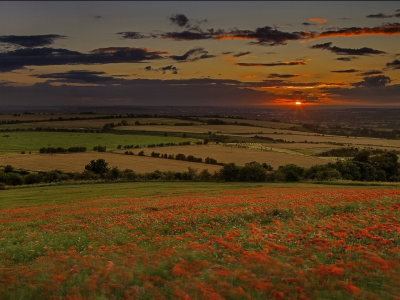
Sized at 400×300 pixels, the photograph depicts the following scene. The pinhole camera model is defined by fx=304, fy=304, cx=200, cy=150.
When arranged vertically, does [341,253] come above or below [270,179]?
above

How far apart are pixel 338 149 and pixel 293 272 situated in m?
110

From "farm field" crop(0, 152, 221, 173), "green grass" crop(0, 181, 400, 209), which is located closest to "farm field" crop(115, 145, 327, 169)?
"farm field" crop(0, 152, 221, 173)

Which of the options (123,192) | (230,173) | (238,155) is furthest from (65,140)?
(123,192)

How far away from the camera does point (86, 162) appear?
87438mm

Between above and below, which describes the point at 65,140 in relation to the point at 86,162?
above

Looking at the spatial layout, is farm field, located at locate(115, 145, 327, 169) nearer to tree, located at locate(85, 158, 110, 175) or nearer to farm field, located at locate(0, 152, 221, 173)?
farm field, located at locate(0, 152, 221, 173)

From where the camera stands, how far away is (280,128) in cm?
17588

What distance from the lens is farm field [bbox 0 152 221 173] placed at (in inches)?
3105

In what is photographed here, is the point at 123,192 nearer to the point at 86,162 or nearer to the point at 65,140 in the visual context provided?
the point at 86,162

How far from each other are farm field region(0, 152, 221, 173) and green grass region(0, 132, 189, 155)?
47.6 feet

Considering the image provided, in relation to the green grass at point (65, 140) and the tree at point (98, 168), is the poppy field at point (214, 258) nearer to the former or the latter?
the tree at point (98, 168)

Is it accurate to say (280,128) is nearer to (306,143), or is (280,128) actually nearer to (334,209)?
(306,143)

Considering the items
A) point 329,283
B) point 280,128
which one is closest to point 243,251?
point 329,283

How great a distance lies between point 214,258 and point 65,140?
4951 inches
